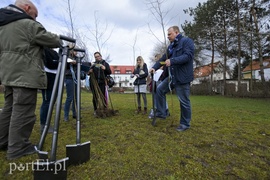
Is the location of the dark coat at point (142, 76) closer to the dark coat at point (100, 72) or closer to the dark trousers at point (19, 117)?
the dark coat at point (100, 72)

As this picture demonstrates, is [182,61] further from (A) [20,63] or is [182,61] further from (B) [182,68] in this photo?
A: (A) [20,63]

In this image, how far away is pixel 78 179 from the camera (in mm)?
1618

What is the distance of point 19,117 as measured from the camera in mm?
1980

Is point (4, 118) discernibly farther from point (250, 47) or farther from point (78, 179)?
point (250, 47)

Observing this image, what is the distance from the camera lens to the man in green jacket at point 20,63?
1955mm

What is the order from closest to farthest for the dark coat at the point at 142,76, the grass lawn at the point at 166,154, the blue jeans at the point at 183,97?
the grass lawn at the point at 166,154, the blue jeans at the point at 183,97, the dark coat at the point at 142,76

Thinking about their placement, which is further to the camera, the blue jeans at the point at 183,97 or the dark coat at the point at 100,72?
the dark coat at the point at 100,72

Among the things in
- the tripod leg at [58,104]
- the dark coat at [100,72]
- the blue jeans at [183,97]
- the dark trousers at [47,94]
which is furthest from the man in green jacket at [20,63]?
the dark coat at [100,72]

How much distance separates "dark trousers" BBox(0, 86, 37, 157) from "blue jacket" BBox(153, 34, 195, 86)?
2.22 meters

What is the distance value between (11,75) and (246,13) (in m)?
18.6

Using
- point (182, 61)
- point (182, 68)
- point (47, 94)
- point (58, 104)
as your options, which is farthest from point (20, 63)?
point (182, 68)

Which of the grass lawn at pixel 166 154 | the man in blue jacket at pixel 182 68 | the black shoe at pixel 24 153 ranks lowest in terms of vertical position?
the grass lawn at pixel 166 154

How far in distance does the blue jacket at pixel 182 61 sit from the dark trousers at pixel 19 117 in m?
2.22

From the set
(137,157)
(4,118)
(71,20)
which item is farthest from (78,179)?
(71,20)
